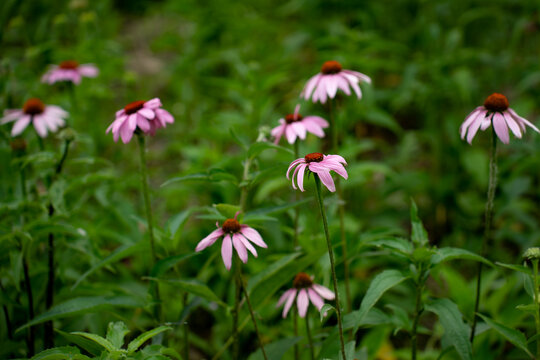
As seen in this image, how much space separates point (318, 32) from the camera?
2.43 metres

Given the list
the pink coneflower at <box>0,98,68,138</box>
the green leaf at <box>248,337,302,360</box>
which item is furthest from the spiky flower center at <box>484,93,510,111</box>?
the pink coneflower at <box>0,98,68,138</box>

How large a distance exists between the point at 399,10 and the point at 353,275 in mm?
1715

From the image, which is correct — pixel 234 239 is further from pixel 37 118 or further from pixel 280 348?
pixel 37 118

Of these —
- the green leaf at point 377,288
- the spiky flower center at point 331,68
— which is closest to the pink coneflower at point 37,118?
the spiky flower center at point 331,68

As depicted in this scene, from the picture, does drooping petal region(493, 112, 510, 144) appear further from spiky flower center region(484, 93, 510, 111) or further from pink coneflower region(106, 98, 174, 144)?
pink coneflower region(106, 98, 174, 144)

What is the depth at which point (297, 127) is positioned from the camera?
107cm

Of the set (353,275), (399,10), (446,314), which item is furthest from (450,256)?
(399,10)

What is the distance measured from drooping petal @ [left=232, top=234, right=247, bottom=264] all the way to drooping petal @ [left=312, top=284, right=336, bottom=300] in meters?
0.26

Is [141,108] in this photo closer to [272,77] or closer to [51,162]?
[51,162]

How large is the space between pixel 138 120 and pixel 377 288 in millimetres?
611

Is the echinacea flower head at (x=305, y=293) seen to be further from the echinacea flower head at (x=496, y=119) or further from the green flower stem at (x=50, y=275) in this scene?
the green flower stem at (x=50, y=275)

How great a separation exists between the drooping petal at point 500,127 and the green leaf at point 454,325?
0.36 meters

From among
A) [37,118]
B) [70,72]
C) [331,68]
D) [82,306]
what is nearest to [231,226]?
[82,306]

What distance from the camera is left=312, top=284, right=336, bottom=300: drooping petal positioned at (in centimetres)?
100
